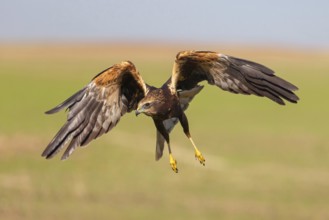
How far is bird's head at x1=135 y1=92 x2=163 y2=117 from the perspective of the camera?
10.4m

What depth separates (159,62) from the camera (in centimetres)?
6238

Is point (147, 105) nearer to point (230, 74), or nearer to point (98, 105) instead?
point (98, 105)

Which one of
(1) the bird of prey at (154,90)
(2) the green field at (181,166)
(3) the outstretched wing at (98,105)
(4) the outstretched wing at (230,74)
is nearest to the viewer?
(3) the outstretched wing at (98,105)

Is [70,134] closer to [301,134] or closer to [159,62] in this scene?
[301,134]

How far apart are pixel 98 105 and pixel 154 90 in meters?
0.71

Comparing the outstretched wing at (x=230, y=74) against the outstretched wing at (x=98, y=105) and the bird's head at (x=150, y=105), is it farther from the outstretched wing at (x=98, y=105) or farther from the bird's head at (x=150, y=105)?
the outstretched wing at (x=98, y=105)

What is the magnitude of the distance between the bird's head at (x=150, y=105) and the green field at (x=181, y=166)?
25.5ft

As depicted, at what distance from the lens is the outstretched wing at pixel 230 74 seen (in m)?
10.6

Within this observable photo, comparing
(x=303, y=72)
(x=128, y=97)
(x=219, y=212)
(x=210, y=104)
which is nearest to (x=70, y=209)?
(x=219, y=212)

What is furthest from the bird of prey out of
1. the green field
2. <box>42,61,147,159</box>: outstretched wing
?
the green field

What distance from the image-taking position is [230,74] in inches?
427

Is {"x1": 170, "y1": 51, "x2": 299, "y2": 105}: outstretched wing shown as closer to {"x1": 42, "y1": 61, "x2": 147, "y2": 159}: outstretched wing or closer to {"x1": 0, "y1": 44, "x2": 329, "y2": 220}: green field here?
{"x1": 42, "y1": 61, "x2": 147, "y2": 159}: outstretched wing

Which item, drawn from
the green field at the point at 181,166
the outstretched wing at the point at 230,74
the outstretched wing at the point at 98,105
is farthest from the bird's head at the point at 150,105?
the green field at the point at 181,166

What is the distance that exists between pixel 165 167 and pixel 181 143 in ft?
15.2
